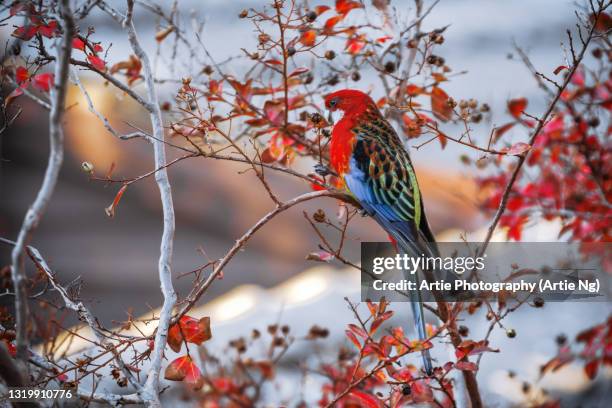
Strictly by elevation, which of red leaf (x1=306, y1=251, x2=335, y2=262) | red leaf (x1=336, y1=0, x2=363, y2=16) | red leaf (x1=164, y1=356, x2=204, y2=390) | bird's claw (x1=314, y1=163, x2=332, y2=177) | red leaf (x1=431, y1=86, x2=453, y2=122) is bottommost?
red leaf (x1=164, y1=356, x2=204, y2=390)

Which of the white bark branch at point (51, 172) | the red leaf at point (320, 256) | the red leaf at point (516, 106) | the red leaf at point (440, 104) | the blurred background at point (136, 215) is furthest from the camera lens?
the blurred background at point (136, 215)

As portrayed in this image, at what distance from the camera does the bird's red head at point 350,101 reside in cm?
194

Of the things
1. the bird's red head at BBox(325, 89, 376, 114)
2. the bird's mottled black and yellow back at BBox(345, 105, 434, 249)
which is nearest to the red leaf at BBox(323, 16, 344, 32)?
the bird's red head at BBox(325, 89, 376, 114)

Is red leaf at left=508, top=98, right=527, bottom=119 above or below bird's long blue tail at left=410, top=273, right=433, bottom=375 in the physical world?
above

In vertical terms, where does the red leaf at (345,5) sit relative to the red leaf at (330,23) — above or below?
above

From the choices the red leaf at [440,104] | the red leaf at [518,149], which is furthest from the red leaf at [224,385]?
the red leaf at [518,149]

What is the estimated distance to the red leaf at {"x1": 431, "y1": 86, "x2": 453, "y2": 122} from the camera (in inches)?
75.1

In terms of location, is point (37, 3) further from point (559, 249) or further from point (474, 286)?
point (559, 249)

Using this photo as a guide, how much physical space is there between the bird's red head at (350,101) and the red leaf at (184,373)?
0.91 meters

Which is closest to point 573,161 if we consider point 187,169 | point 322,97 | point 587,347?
point 587,347

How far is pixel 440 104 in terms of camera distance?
194 cm

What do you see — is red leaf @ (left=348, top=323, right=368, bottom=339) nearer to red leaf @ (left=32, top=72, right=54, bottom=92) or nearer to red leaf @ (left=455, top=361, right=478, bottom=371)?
red leaf @ (left=455, top=361, right=478, bottom=371)

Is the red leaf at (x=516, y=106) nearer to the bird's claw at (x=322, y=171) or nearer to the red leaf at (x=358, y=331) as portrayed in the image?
the bird's claw at (x=322, y=171)

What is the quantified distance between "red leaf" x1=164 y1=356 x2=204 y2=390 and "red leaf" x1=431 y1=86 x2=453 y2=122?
101cm
